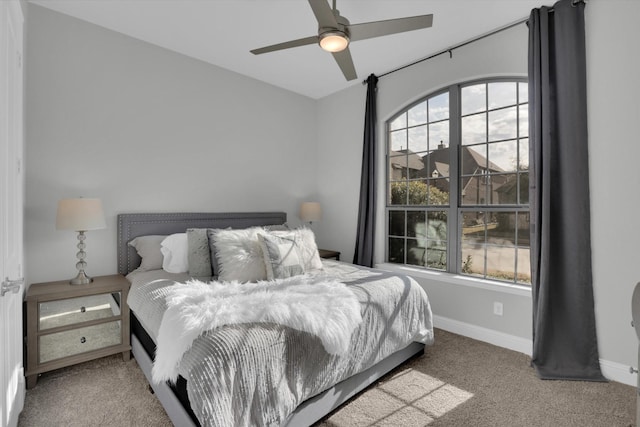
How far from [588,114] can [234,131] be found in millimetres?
3325

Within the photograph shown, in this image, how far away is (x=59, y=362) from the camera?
7.23 ft

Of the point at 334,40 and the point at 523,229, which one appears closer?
the point at 334,40

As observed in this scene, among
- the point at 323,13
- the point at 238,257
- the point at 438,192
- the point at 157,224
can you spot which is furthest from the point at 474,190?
the point at 157,224

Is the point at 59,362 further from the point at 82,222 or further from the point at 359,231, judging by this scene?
the point at 359,231

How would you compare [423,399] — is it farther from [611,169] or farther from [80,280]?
[80,280]

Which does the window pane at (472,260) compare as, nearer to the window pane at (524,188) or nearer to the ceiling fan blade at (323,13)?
the window pane at (524,188)

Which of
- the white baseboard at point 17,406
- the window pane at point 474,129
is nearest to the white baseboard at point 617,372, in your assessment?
the window pane at point 474,129

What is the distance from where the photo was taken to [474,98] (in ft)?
10.2

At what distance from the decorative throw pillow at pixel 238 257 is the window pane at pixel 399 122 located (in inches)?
89.1

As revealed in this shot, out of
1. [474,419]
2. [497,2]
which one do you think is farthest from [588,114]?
[474,419]

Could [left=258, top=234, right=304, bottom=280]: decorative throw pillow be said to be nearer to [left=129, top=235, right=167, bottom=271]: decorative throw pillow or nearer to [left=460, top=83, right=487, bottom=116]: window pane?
[left=129, top=235, right=167, bottom=271]: decorative throw pillow

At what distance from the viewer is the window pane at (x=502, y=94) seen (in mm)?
2867

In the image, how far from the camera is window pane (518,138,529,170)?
2770 mm

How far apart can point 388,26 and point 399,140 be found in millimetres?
1994
